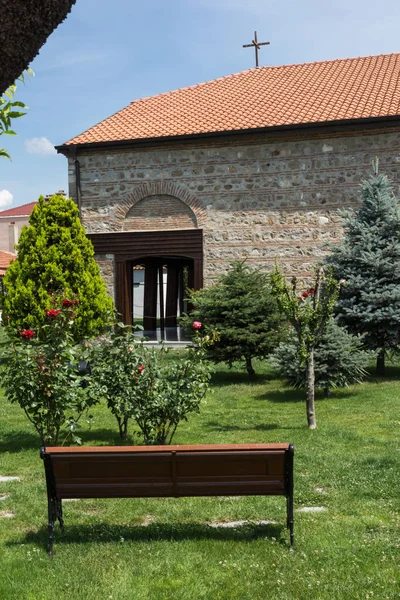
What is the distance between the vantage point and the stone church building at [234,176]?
54.0ft

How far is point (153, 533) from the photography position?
5141 millimetres

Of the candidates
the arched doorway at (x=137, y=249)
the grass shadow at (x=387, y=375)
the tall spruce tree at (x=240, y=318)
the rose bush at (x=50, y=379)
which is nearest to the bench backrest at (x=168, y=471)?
the rose bush at (x=50, y=379)

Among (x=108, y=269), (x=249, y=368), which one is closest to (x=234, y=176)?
(x=108, y=269)

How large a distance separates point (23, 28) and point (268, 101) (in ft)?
55.3

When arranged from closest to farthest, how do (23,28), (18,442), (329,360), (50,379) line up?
(23,28)
(50,379)
(18,442)
(329,360)

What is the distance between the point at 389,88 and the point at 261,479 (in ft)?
50.5

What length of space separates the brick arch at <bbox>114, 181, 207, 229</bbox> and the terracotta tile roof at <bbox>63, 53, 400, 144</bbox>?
1308 millimetres

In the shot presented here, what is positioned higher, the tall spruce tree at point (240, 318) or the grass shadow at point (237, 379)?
Result: the tall spruce tree at point (240, 318)

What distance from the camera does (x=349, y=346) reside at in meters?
11.3

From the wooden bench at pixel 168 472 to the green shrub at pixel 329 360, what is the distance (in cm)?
628

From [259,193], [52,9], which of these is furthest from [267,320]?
[52,9]

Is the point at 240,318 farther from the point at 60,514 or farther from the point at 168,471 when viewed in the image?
the point at 168,471

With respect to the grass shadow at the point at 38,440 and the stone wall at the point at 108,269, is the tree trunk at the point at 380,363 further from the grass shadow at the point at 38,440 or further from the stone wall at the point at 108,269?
the stone wall at the point at 108,269

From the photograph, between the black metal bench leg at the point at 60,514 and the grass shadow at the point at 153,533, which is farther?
the black metal bench leg at the point at 60,514
